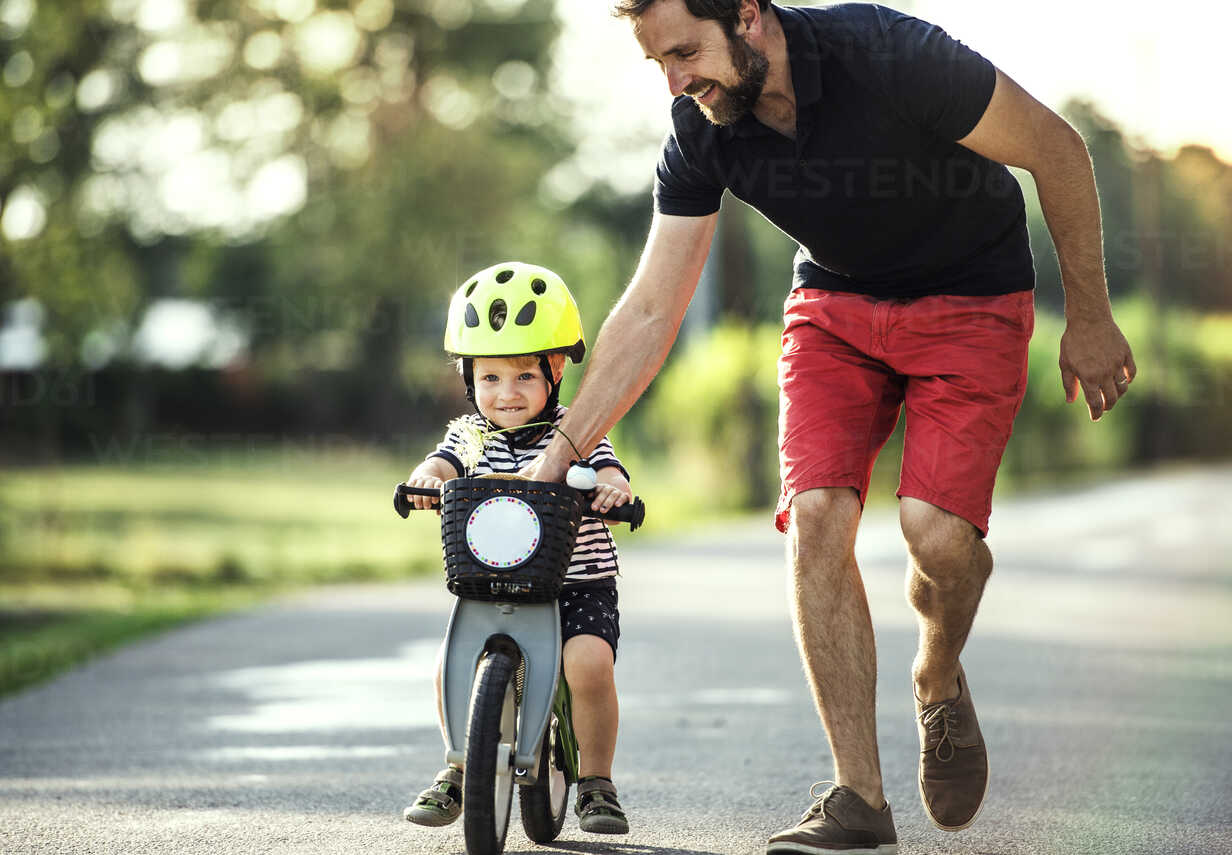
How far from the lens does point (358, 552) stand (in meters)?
17.3

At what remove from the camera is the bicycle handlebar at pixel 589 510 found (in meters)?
4.21

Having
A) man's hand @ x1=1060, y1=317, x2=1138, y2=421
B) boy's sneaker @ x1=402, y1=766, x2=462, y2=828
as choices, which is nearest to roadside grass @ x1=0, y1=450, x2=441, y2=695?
boy's sneaker @ x1=402, y1=766, x2=462, y2=828

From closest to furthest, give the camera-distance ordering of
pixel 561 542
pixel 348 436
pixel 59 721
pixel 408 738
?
pixel 561 542, pixel 408 738, pixel 59 721, pixel 348 436

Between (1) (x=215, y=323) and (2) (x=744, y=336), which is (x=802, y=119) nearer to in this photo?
(2) (x=744, y=336)

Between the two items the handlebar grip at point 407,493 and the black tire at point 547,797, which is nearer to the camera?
the handlebar grip at point 407,493

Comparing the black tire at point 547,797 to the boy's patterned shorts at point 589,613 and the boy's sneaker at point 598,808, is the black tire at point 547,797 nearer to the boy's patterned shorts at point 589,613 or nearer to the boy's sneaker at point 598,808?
the boy's sneaker at point 598,808

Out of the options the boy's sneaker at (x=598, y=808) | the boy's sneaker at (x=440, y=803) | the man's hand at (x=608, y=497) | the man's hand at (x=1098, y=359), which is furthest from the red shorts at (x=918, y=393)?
the boy's sneaker at (x=440, y=803)

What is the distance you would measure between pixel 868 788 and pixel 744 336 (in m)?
19.9

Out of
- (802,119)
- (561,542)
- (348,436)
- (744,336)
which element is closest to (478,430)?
(561,542)

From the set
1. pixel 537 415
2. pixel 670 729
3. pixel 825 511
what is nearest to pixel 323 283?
pixel 670 729

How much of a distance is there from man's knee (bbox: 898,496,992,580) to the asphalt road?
2.37 ft

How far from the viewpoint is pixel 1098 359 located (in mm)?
4504

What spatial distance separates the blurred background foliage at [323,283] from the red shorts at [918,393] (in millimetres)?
8763

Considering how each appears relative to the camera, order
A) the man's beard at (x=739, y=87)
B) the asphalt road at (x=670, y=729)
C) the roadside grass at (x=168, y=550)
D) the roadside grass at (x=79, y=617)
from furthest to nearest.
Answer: the roadside grass at (x=168, y=550) < the roadside grass at (x=79, y=617) < the asphalt road at (x=670, y=729) < the man's beard at (x=739, y=87)
